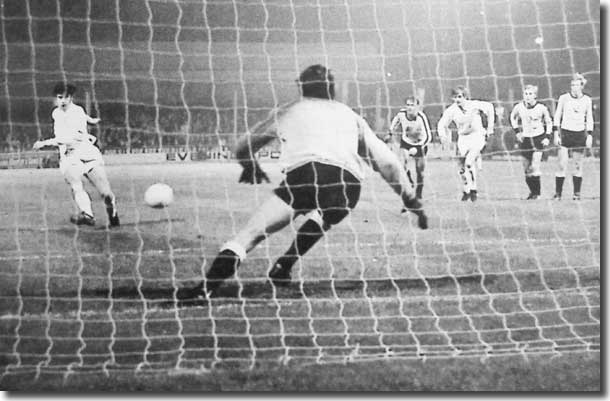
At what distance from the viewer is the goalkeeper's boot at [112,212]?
105 inches

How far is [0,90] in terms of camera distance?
2646 millimetres

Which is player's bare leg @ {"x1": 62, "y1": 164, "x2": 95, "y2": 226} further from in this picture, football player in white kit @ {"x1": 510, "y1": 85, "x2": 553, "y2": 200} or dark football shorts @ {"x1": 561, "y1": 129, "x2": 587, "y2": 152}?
dark football shorts @ {"x1": 561, "y1": 129, "x2": 587, "y2": 152}

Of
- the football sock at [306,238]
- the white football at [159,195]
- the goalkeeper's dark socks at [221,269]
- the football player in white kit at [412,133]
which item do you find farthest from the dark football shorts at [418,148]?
the white football at [159,195]

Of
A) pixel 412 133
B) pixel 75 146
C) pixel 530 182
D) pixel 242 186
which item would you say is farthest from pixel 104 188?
pixel 530 182

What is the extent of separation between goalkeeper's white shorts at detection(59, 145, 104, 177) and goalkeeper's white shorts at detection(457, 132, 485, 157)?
1347 mm

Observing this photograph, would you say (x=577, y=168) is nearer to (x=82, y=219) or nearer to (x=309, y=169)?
(x=309, y=169)

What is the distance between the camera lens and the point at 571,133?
8.93 feet

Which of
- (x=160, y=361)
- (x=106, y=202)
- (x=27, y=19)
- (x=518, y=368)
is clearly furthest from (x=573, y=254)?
(x=27, y=19)

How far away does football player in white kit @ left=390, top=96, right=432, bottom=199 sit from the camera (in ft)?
8.72

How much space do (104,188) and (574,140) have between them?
1.79 m

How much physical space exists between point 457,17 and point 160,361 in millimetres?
1670

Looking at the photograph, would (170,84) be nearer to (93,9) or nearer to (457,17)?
(93,9)

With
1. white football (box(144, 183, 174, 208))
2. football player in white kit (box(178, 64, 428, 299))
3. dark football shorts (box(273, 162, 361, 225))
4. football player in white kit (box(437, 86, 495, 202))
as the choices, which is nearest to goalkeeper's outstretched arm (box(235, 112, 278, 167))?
football player in white kit (box(178, 64, 428, 299))

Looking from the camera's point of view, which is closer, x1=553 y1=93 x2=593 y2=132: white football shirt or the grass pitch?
the grass pitch
